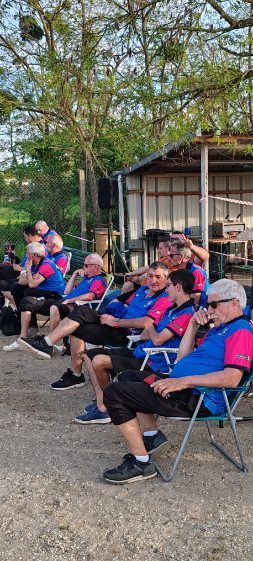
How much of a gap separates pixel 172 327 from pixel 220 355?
→ 75cm

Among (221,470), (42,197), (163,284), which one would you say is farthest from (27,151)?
(221,470)

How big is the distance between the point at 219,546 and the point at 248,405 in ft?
6.83

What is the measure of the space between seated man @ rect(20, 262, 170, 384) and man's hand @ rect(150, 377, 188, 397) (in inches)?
45.0

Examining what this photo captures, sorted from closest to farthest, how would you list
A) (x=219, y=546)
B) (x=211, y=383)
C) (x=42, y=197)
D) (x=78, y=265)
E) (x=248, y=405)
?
(x=219, y=546)
(x=211, y=383)
(x=248, y=405)
(x=78, y=265)
(x=42, y=197)

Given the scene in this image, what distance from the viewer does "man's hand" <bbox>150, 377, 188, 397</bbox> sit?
129 inches

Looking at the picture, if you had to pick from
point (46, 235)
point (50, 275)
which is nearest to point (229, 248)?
point (46, 235)

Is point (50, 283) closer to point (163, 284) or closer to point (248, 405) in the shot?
point (163, 284)

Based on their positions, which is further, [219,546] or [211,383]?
[211,383]

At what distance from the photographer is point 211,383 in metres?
3.24

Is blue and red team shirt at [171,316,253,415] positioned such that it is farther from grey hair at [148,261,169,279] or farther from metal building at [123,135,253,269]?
metal building at [123,135,253,269]

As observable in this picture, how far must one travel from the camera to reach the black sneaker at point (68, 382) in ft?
17.4

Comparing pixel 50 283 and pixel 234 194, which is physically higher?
pixel 234 194

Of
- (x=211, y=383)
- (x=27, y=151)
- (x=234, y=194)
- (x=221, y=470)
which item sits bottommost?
(x=221, y=470)

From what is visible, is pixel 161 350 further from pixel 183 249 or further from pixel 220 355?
pixel 183 249
